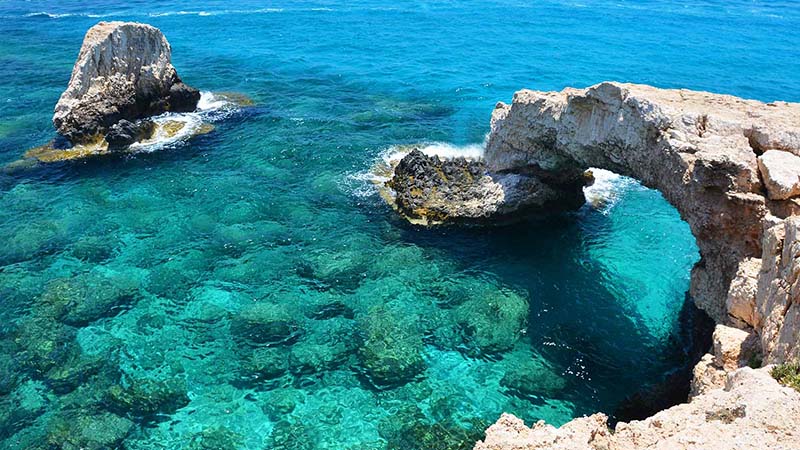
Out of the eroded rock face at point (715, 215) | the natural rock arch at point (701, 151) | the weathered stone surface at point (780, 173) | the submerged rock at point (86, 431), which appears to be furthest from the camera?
the submerged rock at point (86, 431)

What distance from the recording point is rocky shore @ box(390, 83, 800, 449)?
10.0m

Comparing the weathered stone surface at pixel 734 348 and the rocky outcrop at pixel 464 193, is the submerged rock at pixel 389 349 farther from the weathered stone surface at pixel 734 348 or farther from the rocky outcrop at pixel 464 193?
the weathered stone surface at pixel 734 348

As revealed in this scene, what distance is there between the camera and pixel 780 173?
50.0 ft

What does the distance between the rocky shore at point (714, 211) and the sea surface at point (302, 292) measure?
4.78m

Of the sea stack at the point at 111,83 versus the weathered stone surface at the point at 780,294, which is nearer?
the weathered stone surface at the point at 780,294

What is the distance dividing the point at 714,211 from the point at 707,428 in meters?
9.26

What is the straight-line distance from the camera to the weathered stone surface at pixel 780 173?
1492cm

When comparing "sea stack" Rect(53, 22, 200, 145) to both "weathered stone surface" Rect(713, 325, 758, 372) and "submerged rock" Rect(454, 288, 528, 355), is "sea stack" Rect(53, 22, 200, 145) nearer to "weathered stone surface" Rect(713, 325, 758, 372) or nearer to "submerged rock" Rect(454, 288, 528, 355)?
"submerged rock" Rect(454, 288, 528, 355)

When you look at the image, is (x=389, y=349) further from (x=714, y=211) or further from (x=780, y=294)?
(x=780, y=294)

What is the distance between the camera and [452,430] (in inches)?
687

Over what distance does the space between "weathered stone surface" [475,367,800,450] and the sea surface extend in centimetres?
663

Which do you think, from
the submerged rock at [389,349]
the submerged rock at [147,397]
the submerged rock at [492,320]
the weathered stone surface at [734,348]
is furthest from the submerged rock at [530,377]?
the submerged rock at [147,397]

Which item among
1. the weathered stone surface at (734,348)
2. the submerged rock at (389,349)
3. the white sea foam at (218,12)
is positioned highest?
the white sea foam at (218,12)

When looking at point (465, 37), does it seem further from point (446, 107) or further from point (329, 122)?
point (329, 122)
